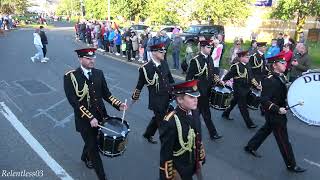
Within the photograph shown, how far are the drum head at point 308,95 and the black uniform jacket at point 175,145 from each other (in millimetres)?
2557

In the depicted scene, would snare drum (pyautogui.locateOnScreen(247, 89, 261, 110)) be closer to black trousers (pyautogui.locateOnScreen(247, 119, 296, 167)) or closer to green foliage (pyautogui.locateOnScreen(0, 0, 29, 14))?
black trousers (pyautogui.locateOnScreen(247, 119, 296, 167))

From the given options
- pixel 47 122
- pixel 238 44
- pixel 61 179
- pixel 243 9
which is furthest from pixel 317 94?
pixel 243 9

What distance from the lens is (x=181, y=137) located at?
477 cm

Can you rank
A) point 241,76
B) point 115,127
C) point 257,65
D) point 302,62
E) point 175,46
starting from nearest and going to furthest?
point 115,127 < point 241,76 < point 257,65 < point 302,62 < point 175,46

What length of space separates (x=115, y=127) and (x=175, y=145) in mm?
1634

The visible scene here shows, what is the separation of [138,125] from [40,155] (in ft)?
8.83

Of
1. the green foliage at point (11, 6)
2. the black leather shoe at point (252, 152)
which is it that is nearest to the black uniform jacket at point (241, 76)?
the black leather shoe at point (252, 152)

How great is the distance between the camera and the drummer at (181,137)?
4.73 metres

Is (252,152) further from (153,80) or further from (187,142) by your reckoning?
(187,142)

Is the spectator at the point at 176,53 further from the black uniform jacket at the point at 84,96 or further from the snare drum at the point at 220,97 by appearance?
the black uniform jacket at the point at 84,96

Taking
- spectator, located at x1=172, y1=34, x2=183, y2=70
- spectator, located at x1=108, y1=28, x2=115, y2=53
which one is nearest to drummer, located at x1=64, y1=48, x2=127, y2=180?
spectator, located at x1=172, y1=34, x2=183, y2=70

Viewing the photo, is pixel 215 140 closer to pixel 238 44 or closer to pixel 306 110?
pixel 306 110

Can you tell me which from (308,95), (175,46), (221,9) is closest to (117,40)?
(175,46)

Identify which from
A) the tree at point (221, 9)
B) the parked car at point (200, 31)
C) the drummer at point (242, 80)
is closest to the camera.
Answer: the drummer at point (242, 80)
